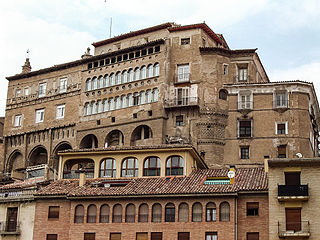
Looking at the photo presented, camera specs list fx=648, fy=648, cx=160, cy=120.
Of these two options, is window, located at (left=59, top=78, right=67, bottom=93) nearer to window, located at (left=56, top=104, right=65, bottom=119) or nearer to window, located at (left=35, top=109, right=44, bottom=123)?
window, located at (left=56, top=104, right=65, bottom=119)

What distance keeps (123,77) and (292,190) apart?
3725 cm

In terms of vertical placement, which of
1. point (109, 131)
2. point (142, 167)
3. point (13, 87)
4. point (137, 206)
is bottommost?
point (137, 206)

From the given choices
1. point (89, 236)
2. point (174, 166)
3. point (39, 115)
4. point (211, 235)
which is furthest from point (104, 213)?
point (39, 115)

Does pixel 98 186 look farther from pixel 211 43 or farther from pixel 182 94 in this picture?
pixel 211 43

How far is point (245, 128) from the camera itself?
67875mm

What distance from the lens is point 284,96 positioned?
222ft

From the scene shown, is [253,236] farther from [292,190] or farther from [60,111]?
[60,111]

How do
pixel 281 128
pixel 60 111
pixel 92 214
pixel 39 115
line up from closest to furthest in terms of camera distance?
1. pixel 92 214
2. pixel 281 128
3. pixel 60 111
4. pixel 39 115

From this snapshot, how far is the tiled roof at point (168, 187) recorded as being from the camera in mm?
43172

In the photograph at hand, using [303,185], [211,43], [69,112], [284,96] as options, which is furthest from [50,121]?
[303,185]

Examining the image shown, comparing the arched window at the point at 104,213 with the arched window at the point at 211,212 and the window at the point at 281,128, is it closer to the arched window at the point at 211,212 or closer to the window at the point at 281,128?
the arched window at the point at 211,212

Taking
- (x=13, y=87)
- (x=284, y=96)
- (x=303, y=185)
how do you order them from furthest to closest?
(x=13, y=87), (x=284, y=96), (x=303, y=185)

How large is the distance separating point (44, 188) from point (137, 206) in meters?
8.15

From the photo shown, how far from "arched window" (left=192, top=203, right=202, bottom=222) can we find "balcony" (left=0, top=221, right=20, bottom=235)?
13024 mm
